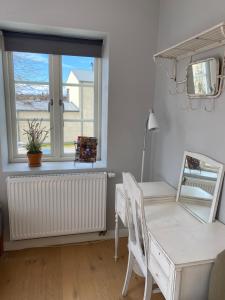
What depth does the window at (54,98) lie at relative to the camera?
8.20 feet

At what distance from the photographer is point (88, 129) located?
2.77 meters

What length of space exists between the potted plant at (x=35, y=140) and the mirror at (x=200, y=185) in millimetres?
1454

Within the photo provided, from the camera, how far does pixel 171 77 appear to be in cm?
216

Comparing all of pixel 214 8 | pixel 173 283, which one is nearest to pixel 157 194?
pixel 173 283

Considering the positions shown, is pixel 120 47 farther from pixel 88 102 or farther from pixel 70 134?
pixel 70 134

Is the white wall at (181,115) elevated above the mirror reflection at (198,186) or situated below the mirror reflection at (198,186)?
above

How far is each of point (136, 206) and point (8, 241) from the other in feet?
5.39

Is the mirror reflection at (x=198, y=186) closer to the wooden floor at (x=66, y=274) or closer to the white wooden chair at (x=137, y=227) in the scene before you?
the white wooden chair at (x=137, y=227)

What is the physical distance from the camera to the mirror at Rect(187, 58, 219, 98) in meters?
1.55

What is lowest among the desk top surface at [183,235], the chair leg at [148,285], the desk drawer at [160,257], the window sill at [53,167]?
the chair leg at [148,285]

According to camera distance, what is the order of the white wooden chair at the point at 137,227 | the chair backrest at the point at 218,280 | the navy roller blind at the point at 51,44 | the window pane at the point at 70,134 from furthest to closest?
the window pane at the point at 70,134 < the navy roller blind at the point at 51,44 < the white wooden chair at the point at 137,227 < the chair backrest at the point at 218,280

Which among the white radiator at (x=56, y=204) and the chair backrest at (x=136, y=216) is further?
the white radiator at (x=56, y=204)

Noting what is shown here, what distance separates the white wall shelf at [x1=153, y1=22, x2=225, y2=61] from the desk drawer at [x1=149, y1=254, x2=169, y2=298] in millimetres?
1338

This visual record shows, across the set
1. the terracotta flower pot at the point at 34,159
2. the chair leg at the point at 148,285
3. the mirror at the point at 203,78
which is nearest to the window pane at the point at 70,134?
the terracotta flower pot at the point at 34,159
